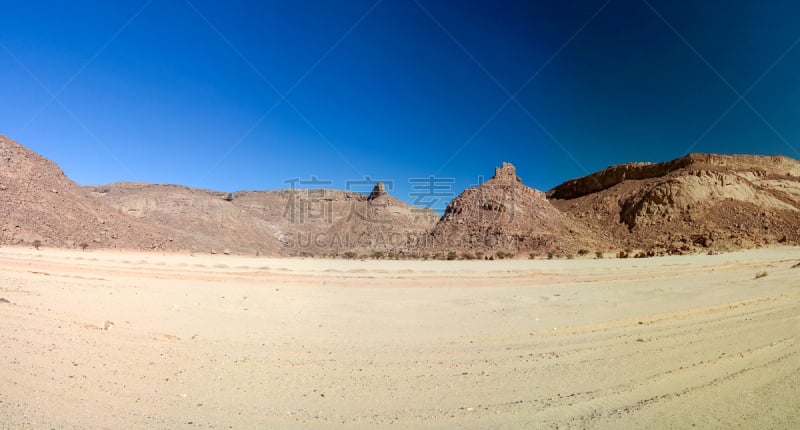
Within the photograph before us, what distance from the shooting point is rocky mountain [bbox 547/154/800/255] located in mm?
45500

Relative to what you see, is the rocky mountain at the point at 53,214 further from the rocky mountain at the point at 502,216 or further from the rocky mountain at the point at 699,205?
the rocky mountain at the point at 699,205

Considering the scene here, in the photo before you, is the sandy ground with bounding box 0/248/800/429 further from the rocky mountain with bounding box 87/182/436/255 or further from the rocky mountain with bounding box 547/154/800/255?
the rocky mountain with bounding box 87/182/436/255

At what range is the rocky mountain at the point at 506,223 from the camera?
1694 inches

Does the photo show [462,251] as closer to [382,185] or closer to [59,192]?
[59,192]

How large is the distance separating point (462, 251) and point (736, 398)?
38027 millimetres

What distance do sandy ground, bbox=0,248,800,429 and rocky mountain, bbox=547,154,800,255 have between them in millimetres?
37691

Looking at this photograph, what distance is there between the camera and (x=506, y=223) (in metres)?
46.3

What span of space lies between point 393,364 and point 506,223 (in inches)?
1665

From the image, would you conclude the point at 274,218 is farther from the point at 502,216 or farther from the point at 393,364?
the point at 393,364

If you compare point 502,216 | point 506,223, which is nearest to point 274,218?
point 502,216

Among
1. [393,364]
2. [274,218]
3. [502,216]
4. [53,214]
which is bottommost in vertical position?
[393,364]

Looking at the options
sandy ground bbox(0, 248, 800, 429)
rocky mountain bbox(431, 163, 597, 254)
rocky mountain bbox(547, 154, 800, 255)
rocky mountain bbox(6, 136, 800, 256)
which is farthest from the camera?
rocky mountain bbox(547, 154, 800, 255)

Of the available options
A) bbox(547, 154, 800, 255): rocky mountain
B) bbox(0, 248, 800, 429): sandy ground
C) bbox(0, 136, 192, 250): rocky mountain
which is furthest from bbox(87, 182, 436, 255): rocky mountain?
bbox(0, 248, 800, 429): sandy ground

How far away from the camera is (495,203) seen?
49562mm
